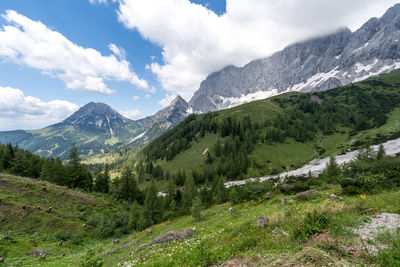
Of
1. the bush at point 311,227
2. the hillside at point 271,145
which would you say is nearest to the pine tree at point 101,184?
the hillside at point 271,145

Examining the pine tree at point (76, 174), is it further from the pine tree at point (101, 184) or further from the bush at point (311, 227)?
the bush at point (311, 227)

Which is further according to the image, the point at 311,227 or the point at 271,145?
the point at 271,145

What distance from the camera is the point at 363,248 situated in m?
7.14

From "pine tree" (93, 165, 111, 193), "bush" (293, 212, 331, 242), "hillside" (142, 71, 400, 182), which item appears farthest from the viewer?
"hillside" (142, 71, 400, 182)

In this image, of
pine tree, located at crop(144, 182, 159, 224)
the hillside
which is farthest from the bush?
the hillside

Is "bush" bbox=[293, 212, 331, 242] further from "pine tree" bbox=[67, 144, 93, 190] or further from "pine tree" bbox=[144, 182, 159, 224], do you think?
"pine tree" bbox=[67, 144, 93, 190]

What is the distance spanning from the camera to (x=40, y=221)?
31688 mm

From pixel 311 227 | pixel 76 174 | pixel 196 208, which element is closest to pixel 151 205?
pixel 196 208

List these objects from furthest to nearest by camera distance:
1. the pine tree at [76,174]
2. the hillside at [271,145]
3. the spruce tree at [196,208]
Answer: the hillside at [271,145], the pine tree at [76,174], the spruce tree at [196,208]

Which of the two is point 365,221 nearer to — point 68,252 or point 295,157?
point 68,252

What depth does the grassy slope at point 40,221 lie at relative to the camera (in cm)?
2212

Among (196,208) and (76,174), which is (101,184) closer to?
(76,174)

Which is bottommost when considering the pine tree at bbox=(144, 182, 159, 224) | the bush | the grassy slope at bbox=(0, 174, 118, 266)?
the pine tree at bbox=(144, 182, 159, 224)

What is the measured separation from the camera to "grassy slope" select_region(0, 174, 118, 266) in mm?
22123
